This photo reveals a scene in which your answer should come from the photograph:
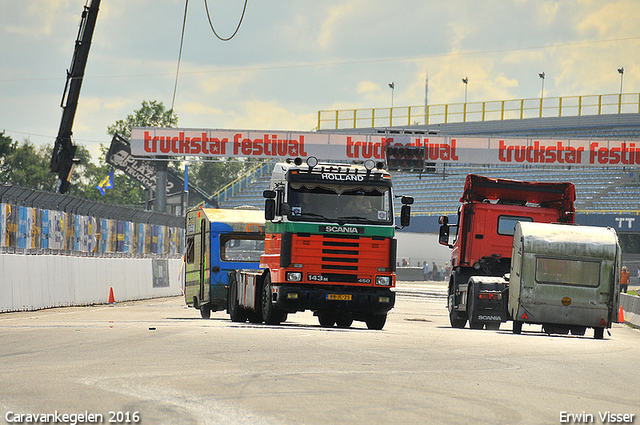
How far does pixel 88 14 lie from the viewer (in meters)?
43.4

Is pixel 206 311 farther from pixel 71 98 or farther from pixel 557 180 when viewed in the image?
pixel 557 180

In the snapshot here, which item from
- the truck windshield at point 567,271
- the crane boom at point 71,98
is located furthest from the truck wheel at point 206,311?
the crane boom at point 71,98

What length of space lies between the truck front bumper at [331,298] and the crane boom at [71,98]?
1123 inches

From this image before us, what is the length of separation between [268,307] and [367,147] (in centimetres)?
3214

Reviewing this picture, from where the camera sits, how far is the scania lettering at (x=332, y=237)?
699 inches

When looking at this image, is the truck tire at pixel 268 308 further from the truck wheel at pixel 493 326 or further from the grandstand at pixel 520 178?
the grandstand at pixel 520 178

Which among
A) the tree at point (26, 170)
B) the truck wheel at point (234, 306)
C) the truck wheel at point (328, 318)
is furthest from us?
the tree at point (26, 170)

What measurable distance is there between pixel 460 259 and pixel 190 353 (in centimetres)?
1186

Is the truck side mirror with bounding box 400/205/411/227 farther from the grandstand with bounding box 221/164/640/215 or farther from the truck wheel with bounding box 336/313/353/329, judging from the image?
the grandstand with bounding box 221/164/640/215

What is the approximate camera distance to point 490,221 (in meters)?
22.7

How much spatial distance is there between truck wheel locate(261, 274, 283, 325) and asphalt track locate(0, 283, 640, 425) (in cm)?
221

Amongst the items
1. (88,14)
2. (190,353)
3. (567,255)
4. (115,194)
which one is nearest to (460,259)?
(567,255)

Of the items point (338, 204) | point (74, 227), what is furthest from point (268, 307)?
point (74, 227)

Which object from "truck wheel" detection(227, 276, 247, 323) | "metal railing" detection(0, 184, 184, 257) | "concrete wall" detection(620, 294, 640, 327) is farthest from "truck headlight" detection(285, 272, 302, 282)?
"concrete wall" detection(620, 294, 640, 327)
